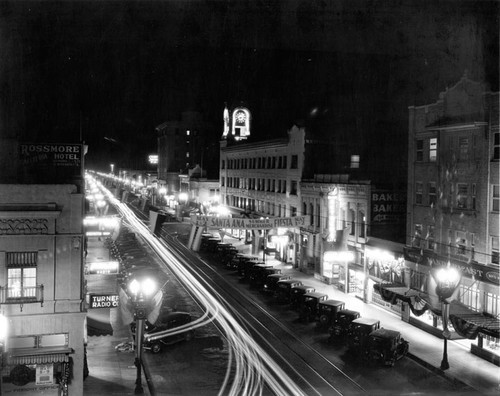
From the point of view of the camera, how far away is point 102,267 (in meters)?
27.0

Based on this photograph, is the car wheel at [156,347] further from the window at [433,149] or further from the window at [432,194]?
the window at [433,149]

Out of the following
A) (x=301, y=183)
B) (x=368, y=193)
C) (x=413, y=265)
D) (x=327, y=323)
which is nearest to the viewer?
(x=327, y=323)

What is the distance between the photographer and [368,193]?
4006cm

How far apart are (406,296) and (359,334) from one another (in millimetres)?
5697

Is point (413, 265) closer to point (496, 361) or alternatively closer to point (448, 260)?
point (448, 260)

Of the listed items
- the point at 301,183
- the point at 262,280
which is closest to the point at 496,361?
the point at 262,280

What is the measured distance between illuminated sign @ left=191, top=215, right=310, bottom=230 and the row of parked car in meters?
3.93

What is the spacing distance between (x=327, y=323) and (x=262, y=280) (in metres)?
11.1

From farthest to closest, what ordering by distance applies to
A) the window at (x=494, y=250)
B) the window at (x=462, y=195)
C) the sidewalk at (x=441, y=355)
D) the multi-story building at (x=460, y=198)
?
the window at (x=462, y=195) < the multi-story building at (x=460, y=198) < the window at (x=494, y=250) < the sidewalk at (x=441, y=355)

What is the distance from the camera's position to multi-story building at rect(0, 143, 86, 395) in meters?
20.0

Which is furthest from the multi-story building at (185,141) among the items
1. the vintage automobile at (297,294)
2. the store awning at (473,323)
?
the store awning at (473,323)

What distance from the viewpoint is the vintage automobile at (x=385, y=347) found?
25.1 m

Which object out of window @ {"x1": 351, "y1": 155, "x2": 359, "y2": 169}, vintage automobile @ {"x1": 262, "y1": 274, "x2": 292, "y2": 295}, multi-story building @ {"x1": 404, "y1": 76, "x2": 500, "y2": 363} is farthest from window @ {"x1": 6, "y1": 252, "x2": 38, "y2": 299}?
window @ {"x1": 351, "y1": 155, "x2": 359, "y2": 169}

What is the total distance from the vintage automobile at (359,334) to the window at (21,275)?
1523 centimetres
